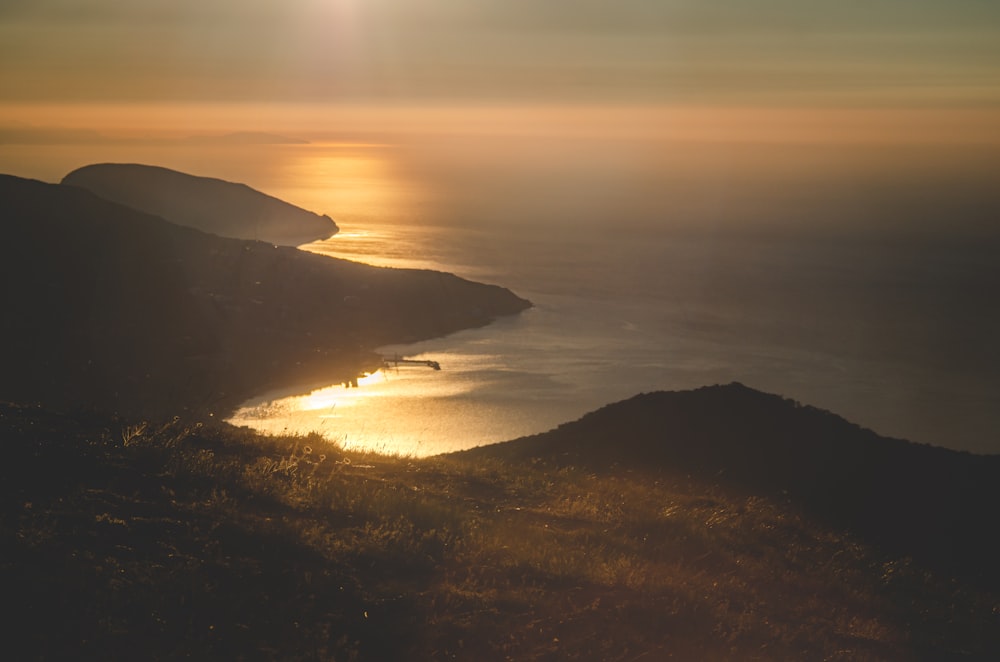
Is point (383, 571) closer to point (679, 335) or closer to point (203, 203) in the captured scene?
point (679, 335)

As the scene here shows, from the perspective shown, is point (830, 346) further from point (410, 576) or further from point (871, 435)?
point (410, 576)

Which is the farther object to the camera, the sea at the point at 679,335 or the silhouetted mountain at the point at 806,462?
the sea at the point at 679,335

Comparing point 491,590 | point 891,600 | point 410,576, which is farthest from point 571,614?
point 891,600

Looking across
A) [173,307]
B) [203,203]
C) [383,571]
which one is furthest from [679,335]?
[203,203]

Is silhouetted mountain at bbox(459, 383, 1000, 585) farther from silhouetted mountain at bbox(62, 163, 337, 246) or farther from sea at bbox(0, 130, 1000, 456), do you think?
silhouetted mountain at bbox(62, 163, 337, 246)

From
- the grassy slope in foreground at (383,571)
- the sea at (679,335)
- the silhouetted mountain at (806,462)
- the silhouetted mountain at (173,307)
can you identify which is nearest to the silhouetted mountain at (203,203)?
the sea at (679,335)

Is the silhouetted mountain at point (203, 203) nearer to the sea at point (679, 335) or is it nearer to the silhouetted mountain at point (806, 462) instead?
A: the sea at point (679, 335)

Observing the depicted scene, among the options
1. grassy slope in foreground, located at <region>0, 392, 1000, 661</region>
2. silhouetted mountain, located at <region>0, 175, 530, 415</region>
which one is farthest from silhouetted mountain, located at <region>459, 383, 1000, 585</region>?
silhouetted mountain, located at <region>0, 175, 530, 415</region>
